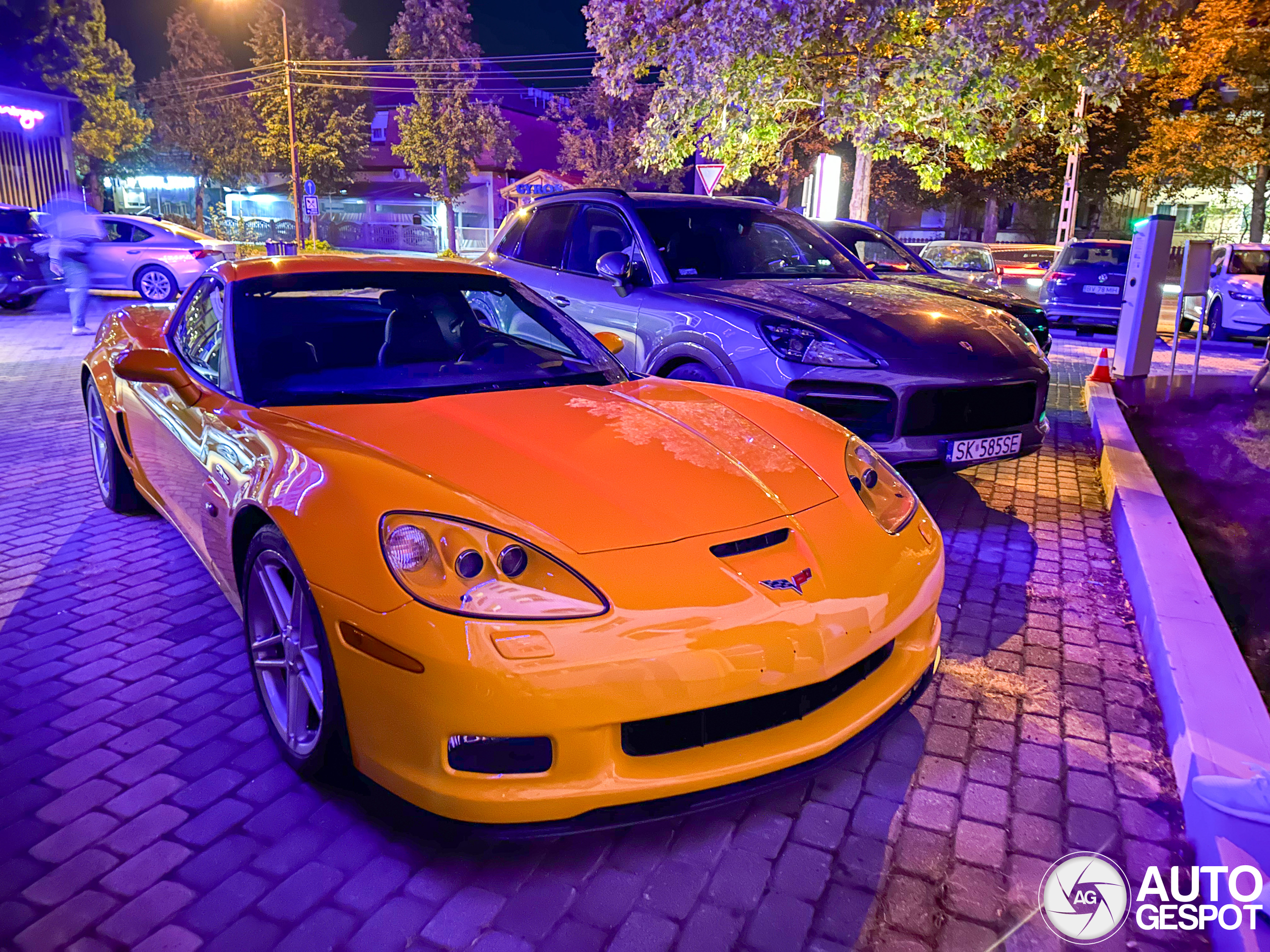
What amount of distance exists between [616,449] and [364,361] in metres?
1.21

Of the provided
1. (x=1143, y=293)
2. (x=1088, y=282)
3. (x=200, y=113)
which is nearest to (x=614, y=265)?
(x=1143, y=293)

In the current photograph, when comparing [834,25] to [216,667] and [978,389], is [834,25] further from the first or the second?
[216,667]

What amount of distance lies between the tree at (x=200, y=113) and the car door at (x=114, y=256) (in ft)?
113

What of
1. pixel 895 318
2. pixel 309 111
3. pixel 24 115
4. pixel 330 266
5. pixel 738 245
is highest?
pixel 309 111

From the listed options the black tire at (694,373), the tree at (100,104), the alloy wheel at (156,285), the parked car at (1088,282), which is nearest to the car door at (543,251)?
the black tire at (694,373)

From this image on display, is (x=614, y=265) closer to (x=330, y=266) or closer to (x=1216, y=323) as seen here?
(x=330, y=266)

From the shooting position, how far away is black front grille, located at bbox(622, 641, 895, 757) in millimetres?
2137

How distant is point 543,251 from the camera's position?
21.8ft

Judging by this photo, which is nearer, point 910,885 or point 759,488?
point 910,885

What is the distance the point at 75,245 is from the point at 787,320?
12079 millimetres

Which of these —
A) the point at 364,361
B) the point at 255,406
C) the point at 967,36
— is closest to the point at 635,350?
the point at 364,361

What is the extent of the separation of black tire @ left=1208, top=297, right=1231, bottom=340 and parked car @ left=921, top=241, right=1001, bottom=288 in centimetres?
344

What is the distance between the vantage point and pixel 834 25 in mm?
13094

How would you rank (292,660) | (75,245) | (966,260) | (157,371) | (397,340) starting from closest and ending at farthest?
(292,660) → (157,371) → (397,340) → (75,245) → (966,260)
